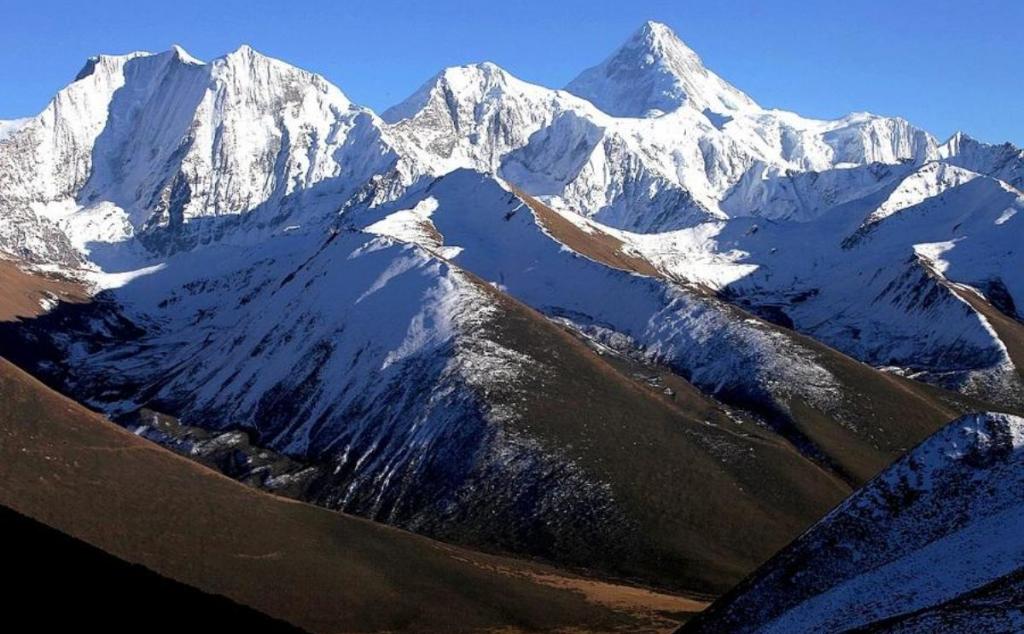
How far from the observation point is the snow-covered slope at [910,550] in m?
64.2

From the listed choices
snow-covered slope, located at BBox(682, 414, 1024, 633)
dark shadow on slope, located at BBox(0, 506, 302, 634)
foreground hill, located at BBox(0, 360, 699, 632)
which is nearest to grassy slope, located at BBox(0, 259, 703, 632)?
foreground hill, located at BBox(0, 360, 699, 632)

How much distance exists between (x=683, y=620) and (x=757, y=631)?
1263 inches

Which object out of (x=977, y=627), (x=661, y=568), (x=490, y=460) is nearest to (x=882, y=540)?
(x=977, y=627)

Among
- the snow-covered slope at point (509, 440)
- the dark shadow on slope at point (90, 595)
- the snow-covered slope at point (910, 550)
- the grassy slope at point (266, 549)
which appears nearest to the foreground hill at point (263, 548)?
the grassy slope at point (266, 549)

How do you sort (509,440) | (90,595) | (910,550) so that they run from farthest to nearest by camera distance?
(509,440)
(90,595)
(910,550)

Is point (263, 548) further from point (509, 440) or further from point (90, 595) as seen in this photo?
point (509, 440)

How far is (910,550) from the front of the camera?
73000 mm

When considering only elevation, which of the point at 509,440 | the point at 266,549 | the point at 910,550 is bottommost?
the point at 266,549

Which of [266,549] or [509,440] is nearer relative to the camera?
[266,549]

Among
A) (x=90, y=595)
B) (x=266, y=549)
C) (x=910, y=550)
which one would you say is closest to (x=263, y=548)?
(x=266, y=549)

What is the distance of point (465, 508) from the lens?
468 ft

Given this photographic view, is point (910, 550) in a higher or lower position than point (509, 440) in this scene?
lower

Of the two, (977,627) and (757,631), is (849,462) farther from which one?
(977,627)

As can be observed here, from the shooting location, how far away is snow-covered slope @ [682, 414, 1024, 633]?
6425 centimetres
